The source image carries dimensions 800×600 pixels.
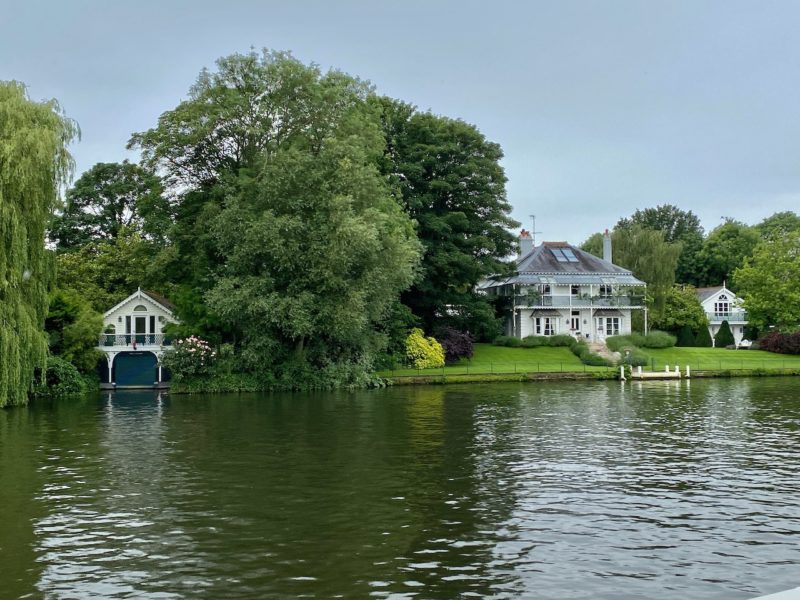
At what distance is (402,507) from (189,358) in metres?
33.7

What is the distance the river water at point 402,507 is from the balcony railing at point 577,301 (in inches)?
1589

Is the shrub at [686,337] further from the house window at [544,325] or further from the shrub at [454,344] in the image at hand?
the shrub at [454,344]

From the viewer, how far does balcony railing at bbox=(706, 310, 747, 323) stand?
285ft

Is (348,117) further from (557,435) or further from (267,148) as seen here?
(557,435)

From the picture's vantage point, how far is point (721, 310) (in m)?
90.8

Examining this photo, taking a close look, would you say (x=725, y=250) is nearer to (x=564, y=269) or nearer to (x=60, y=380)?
(x=564, y=269)

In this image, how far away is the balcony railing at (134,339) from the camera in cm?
5009

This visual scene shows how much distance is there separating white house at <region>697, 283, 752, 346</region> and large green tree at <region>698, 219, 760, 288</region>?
12028 mm

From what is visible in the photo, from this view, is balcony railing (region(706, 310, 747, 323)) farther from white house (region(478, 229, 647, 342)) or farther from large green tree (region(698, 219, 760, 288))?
white house (region(478, 229, 647, 342))

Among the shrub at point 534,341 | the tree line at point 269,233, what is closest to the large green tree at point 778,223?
the shrub at point 534,341

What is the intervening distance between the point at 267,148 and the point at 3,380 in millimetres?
21356

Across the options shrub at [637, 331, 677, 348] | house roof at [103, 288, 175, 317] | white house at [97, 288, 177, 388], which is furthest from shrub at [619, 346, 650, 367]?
house roof at [103, 288, 175, 317]

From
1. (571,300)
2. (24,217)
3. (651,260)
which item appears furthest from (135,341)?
(651,260)

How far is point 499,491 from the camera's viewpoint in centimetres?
1812
